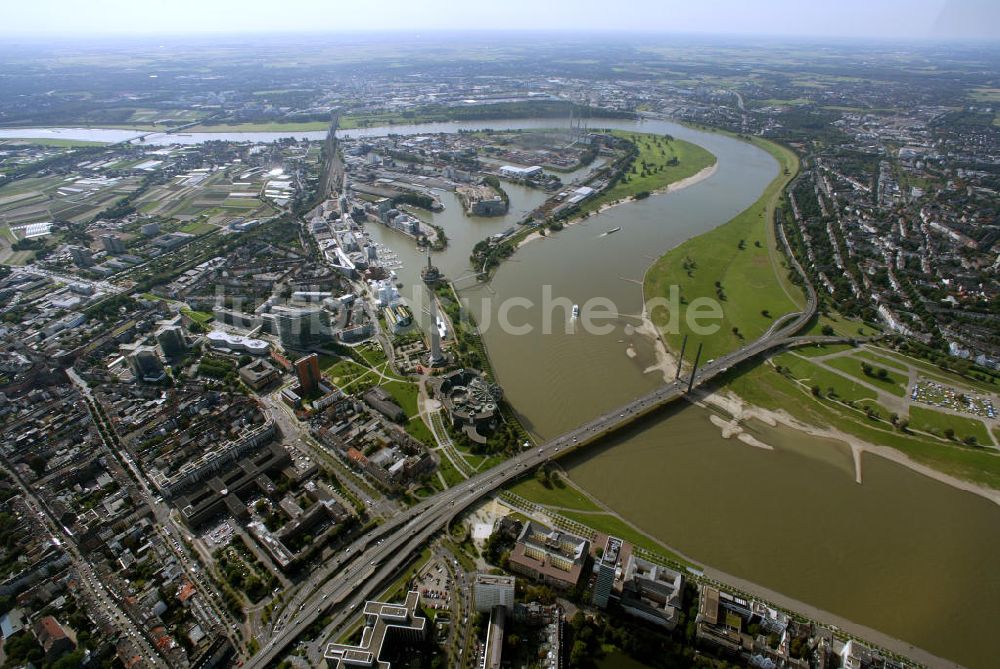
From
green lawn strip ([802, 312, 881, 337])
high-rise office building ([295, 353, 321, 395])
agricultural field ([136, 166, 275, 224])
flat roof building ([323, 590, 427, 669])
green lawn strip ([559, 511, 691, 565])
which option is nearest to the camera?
flat roof building ([323, 590, 427, 669])

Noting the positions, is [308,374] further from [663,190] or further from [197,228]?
[663,190]

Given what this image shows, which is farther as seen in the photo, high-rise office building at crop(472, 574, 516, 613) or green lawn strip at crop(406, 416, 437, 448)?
green lawn strip at crop(406, 416, 437, 448)

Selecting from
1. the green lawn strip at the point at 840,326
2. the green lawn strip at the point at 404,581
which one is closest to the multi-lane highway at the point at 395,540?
the green lawn strip at the point at 404,581

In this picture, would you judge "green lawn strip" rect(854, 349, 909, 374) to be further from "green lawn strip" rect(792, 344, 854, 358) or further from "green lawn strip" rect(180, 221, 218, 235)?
"green lawn strip" rect(180, 221, 218, 235)

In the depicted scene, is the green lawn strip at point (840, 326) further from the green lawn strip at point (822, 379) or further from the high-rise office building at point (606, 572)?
the high-rise office building at point (606, 572)

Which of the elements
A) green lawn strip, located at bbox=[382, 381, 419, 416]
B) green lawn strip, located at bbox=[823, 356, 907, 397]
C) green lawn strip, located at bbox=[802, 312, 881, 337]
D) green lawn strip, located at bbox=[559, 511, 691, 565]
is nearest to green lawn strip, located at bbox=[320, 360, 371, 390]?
green lawn strip, located at bbox=[382, 381, 419, 416]
